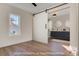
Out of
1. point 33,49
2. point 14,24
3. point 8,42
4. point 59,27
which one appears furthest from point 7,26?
point 59,27

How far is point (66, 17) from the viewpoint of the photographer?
1.58 meters

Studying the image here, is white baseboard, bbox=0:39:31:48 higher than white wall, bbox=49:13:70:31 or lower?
lower

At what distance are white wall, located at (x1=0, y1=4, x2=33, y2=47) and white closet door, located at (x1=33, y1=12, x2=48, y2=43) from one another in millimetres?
114

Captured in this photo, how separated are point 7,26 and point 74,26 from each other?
47.2 inches

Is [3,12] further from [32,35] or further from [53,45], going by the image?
[53,45]

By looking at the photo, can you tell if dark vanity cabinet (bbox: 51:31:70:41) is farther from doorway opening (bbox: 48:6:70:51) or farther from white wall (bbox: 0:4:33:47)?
white wall (bbox: 0:4:33:47)

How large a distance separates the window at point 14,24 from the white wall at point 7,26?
6 cm

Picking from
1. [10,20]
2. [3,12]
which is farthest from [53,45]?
[3,12]

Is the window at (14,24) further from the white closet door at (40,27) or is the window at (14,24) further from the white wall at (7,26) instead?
the white closet door at (40,27)

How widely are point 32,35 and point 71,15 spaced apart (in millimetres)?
885

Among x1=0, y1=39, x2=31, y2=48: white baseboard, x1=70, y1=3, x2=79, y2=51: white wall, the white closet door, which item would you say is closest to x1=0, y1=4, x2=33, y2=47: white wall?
x1=0, y1=39, x2=31, y2=48: white baseboard

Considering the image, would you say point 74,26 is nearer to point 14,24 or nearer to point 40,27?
point 40,27

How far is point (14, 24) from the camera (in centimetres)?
169

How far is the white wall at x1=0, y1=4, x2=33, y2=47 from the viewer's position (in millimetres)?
1534
